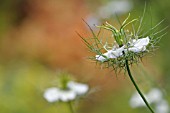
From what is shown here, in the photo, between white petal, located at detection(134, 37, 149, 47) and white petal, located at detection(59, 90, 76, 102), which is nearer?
white petal, located at detection(134, 37, 149, 47)

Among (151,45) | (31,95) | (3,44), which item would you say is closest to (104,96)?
(31,95)

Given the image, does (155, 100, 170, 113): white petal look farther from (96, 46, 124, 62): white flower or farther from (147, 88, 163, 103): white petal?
(96, 46, 124, 62): white flower

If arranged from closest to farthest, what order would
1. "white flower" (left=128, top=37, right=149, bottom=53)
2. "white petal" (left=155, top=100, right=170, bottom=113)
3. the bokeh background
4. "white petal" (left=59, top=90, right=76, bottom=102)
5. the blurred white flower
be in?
"white flower" (left=128, top=37, right=149, bottom=53) < "white petal" (left=59, top=90, right=76, bottom=102) < "white petal" (left=155, top=100, right=170, bottom=113) < the blurred white flower < the bokeh background

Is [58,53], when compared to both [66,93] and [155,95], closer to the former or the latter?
[155,95]

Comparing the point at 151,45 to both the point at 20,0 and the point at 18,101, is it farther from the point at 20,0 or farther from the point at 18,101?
the point at 20,0

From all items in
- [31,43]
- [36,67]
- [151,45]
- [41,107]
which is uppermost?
[31,43]

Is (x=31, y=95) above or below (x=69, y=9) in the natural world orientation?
below

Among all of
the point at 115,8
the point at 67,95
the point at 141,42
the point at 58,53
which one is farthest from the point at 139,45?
the point at 58,53

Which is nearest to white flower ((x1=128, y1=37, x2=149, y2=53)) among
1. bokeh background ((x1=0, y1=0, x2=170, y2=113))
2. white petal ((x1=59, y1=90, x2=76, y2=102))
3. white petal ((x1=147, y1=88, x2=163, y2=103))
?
white petal ((x1=59, y1=90, x2=76, y2=102))
